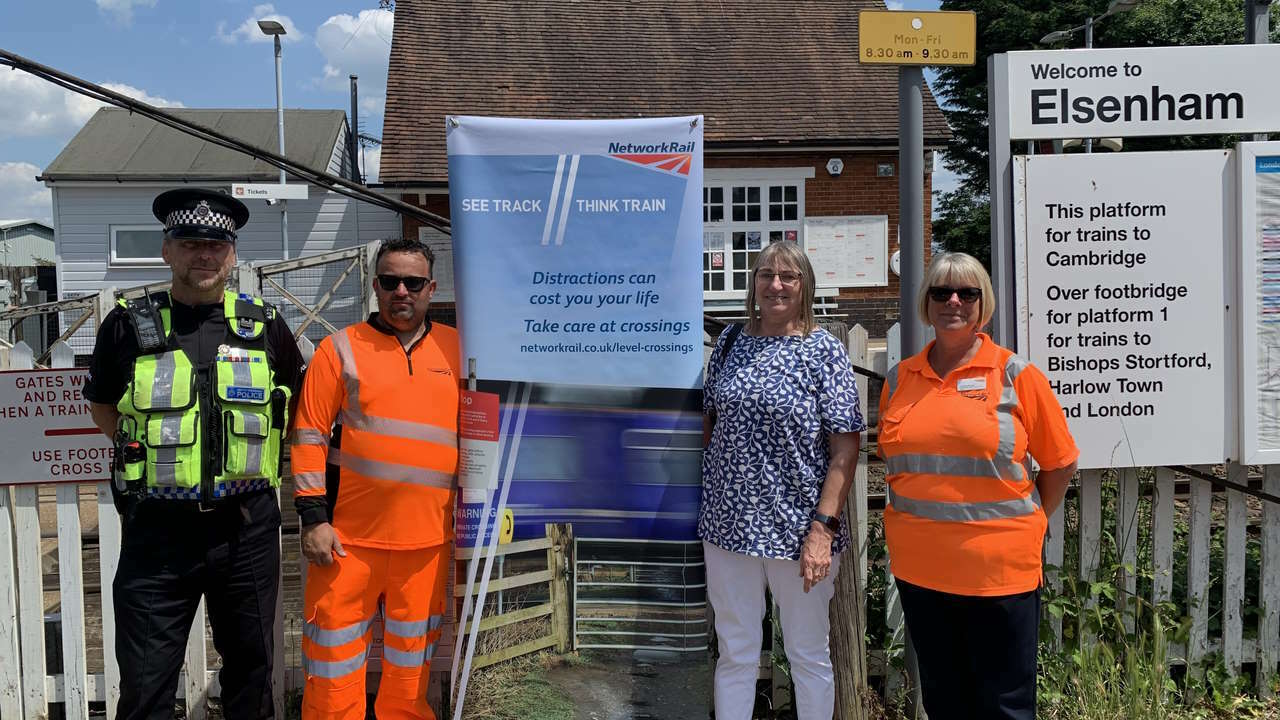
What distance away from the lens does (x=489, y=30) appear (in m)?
17.1

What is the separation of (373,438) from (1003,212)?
2606 mm

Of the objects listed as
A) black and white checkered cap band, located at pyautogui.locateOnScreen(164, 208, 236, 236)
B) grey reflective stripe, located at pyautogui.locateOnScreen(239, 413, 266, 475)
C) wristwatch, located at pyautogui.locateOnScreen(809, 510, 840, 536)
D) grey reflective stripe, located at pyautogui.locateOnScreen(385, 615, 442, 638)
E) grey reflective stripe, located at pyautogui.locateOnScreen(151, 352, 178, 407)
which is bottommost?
grey reflective stripe, located at pyautogui.locateOnScreen(385, 615, 442, 638)

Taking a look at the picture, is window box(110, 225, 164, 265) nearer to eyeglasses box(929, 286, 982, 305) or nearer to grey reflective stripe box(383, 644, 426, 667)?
grey reflective stripe box(383, 644, 426, 667)

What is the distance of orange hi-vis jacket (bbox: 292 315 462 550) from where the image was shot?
115 inches

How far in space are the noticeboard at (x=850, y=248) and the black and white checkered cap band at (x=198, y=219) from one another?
12.8 metres

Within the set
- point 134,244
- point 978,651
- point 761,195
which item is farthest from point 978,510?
point 134,244

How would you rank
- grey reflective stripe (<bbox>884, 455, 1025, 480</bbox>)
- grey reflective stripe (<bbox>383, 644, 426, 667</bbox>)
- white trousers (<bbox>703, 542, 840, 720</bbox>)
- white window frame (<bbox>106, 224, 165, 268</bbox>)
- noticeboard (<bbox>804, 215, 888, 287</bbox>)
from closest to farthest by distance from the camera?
grey reflective stripe (<bbox>884, 455, 1025, 480</bbox>), white trousers (<bbox>703, 542, 840, 720</bbox>), grey reflective stripe (<bbox>383, 644, 426, 667</bbox>), noticeboard (<bbox>804, 215, 888, 287</bbox>), white window frame (<bbox>106, 224, 165, 268</bbox>)

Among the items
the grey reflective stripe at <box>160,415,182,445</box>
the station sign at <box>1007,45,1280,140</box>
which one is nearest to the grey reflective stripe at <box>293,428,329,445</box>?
the grey reflective stripe at <box>160,415,182,445</box>

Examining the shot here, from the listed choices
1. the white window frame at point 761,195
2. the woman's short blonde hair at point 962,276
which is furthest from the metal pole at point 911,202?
the white window frame at point 761,195

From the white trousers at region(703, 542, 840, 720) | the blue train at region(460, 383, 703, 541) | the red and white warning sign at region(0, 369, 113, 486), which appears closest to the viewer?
the white trousers at region(703, 542, 840, 720)

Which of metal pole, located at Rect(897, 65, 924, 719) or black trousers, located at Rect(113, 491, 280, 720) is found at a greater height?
metal pole, located at Rect(897, 65, 924, 719)

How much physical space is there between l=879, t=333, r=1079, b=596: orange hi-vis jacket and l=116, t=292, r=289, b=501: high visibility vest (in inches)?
84.6

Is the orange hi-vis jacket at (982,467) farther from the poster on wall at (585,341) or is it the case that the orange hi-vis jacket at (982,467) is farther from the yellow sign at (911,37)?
the yellow sign at (911,37)

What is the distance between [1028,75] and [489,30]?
1535 centimetres
